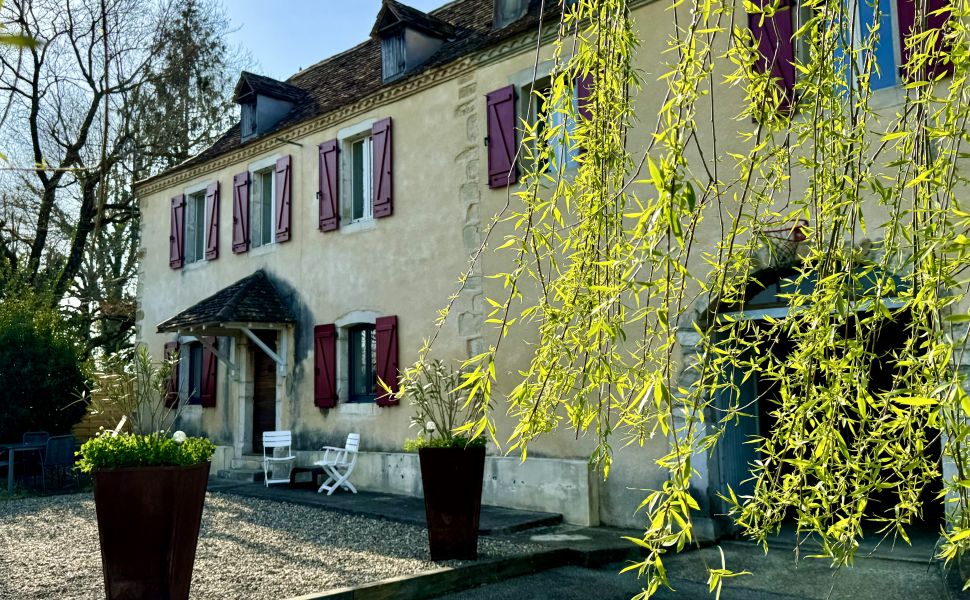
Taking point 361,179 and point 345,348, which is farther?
point 361,179

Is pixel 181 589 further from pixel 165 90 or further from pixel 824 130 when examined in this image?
pixel 165 90

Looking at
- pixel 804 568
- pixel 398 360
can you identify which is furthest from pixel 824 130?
pixel 398 360

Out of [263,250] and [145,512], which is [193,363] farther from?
[145,512]

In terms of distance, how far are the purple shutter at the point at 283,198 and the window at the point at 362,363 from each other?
209 cm

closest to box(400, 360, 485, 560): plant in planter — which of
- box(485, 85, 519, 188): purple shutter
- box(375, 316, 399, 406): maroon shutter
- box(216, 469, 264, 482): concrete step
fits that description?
box(485, 85, 519, 188): purple shutter

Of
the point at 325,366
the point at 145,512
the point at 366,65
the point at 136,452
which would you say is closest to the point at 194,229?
the point at 366,65

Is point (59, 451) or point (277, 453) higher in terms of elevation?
point (59, 451)

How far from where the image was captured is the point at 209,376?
41.9 ft

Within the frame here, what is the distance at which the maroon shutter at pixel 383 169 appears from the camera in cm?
1042

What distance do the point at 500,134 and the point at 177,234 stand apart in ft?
25.1

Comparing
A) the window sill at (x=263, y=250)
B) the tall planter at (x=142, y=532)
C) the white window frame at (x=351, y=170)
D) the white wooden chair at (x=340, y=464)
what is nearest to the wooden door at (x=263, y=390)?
the window sill at (x=263, y=250)

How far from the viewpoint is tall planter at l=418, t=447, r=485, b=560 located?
5.93m

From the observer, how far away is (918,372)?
184 cm

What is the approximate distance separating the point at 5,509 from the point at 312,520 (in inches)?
Result: 158
